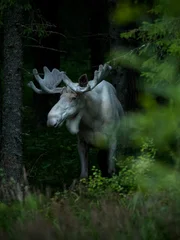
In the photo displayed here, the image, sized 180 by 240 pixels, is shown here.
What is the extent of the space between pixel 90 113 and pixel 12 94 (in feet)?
6.61

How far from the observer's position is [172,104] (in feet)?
17.4

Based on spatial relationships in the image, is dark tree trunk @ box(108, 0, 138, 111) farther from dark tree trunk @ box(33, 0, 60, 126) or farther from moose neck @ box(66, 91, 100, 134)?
dark tree trunk @ box(33, 0, 60, 126)

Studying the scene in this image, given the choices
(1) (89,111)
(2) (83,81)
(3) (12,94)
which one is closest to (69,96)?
(2) (83,81)

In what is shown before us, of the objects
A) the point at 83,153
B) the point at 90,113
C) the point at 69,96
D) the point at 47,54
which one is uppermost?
the point at 47,54

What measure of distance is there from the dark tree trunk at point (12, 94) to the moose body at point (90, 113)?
1020 mm

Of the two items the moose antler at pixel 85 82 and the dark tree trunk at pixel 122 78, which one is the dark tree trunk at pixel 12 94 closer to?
the moose antler at pixel 85 82

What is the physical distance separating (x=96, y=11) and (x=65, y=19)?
2.84 m

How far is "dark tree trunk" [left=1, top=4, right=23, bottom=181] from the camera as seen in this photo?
13547 mm

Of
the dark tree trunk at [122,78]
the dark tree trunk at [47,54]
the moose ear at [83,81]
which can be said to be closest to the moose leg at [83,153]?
the moose ear at [83,81]

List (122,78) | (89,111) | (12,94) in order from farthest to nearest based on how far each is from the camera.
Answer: (122,78)
(89,111)
(12,94)

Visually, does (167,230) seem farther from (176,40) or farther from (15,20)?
(15,20)

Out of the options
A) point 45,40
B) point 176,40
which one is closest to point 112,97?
point 176,40

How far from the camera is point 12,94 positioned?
13.8 meters

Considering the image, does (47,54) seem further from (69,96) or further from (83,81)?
(83,81)
